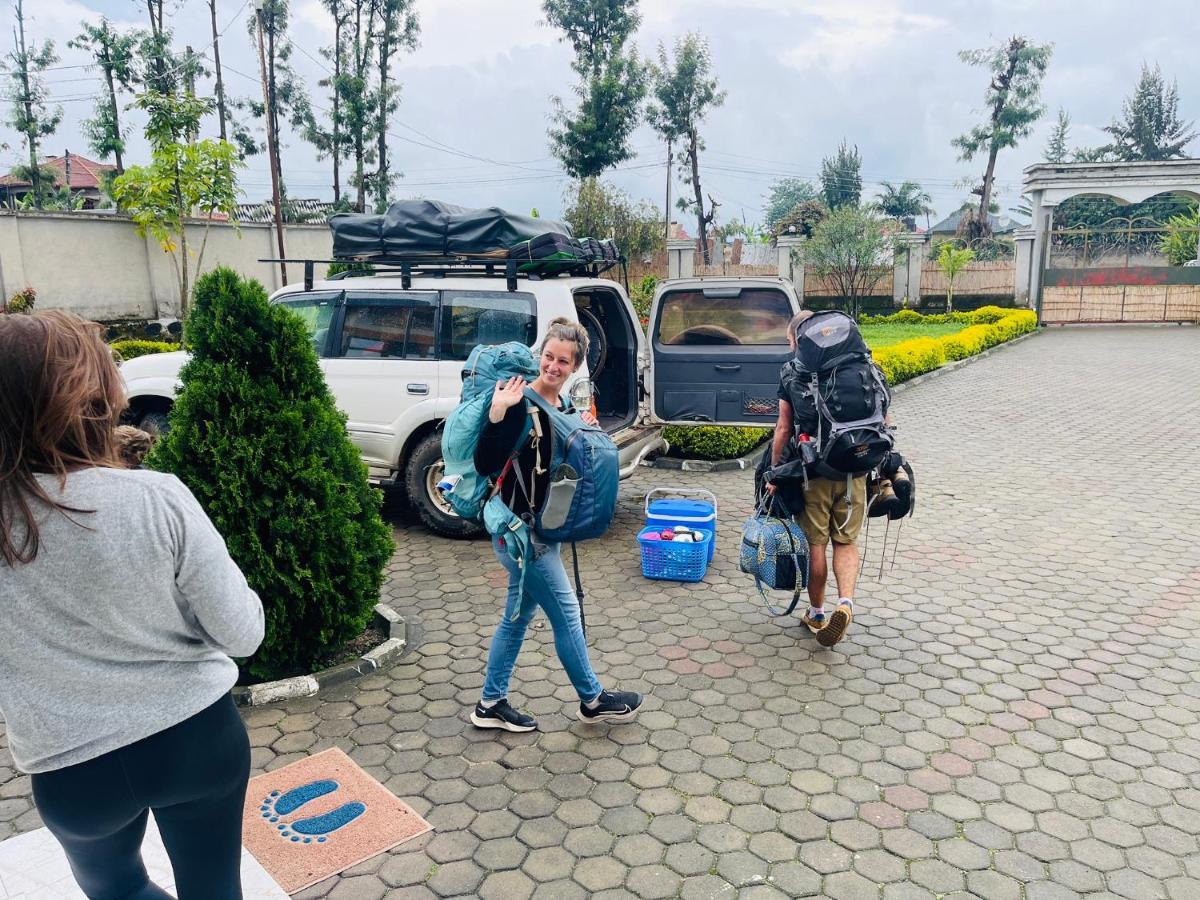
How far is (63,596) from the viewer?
5.77 feet

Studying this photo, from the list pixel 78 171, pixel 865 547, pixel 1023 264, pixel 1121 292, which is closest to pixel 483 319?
pixel 865 547

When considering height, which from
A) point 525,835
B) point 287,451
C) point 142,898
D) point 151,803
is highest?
point 287,451

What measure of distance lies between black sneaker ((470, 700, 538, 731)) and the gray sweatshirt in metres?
→ 2.16

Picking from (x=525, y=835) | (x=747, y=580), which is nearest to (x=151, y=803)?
(x=525, y=835)

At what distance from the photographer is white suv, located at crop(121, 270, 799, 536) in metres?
6.42

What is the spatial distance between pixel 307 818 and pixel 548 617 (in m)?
1.18

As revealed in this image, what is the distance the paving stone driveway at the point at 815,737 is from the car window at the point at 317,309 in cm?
163

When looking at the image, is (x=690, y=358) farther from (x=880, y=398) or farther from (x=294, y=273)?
(x=294, y=273)

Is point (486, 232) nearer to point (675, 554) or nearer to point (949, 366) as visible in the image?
point (675, 554)

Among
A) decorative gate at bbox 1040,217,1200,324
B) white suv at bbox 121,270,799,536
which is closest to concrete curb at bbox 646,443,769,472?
white suv at bbox 121,270,799,536

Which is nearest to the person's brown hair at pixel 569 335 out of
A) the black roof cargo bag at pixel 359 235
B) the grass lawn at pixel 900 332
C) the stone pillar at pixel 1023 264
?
the black roof cargo bag at pixel 359 235

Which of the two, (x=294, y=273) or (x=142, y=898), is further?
(x=294, y=273)

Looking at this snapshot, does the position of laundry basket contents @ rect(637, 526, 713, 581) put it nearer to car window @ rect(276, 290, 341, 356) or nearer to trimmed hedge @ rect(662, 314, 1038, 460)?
trimmed hedge @ rect(662, 314, 1038, 460)

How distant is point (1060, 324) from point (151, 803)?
30.9 meters
